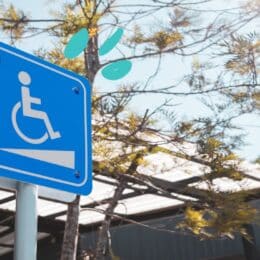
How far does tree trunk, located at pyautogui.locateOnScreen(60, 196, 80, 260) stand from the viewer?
220cm

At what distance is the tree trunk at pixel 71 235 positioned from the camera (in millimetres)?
2197

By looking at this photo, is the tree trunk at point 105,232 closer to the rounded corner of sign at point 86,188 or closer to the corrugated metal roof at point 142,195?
the corrugated metal roof at point 142,195

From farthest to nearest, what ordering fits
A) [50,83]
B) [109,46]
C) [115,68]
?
1. [115,68]
2. [109,46]
3. [50,83]

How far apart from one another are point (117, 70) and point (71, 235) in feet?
2.47

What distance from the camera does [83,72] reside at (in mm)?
2662

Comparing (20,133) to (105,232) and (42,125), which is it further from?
(105,232)

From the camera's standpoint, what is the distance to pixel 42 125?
37.7 inches

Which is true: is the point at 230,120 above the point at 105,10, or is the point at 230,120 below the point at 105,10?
below

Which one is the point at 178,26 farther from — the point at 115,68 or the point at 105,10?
the point at 115,68

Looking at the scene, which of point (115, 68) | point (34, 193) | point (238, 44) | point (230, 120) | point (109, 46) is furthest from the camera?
point (230, 120)

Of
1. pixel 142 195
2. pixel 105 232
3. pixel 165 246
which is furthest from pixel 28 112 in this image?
pixel 165 246

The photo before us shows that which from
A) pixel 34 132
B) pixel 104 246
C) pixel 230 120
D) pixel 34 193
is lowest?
pixel 34 193

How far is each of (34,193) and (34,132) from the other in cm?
10

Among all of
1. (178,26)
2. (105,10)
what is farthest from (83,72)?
(178,26)
